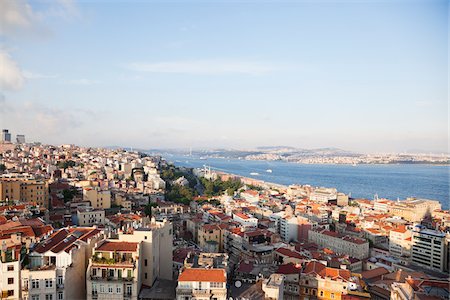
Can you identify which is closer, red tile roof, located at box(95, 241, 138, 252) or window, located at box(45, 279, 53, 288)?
window, located at box(45, 279, 53, 288)

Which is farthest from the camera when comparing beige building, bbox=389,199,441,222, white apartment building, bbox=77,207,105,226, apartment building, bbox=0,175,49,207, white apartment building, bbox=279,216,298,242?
beige building, bbox=389,199,441,222

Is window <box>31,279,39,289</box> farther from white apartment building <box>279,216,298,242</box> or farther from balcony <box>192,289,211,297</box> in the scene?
white apartment building <box>279,216,298,242</box>

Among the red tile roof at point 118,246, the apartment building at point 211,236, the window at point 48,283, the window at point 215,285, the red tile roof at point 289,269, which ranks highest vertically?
the red tile roof at point 118,246

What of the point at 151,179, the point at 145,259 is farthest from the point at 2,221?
the point at 151,179

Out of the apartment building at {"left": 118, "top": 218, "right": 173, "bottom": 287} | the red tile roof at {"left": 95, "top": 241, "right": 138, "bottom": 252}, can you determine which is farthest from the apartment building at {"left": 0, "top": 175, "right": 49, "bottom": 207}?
the red tile roof at {"left": 95, "top": 241, "right": 138, "bottom": 252}

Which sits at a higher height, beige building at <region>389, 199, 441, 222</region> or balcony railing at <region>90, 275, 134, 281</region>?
balcony railing at <region>90, 275, 134, 281</region>

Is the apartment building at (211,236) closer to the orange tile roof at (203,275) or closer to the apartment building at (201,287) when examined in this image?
the orange tile roof at (203,275)

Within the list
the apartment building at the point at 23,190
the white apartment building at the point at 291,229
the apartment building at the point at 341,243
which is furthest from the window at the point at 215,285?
the white apartment building at the point at 291,229

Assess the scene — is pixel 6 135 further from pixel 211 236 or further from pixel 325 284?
pixel 325 284
